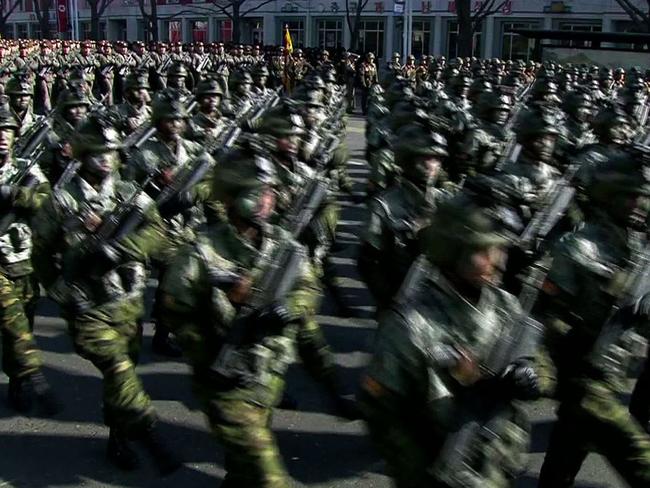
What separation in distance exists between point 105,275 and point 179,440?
1.21 metres

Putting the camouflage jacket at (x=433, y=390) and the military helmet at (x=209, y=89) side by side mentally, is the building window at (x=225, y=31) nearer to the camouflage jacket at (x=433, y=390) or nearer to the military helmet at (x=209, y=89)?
the military helmet at (x=209, y=89)

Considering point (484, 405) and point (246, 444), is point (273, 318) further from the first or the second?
point (484, 405)

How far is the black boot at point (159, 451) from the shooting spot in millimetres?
4562

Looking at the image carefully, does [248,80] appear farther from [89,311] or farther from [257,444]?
[257,444]

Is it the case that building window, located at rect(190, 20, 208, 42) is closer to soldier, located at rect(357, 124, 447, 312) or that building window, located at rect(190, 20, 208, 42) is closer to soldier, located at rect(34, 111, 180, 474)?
soldier, located at rect(357, 124, 447, 312)

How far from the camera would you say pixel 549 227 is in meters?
4.99

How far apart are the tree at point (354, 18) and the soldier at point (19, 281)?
3619 cm

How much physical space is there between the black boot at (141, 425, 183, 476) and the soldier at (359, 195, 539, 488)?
80.0 inches

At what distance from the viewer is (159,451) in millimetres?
4594

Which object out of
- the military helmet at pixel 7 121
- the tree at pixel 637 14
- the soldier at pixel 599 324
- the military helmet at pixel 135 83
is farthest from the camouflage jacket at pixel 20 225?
the tree at pixel 637 14

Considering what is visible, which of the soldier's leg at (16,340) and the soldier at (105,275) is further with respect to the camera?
the soldier's leg at (16,340)

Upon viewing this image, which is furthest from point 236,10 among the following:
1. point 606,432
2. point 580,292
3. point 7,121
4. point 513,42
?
point 606,432

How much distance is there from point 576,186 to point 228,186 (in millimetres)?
2800

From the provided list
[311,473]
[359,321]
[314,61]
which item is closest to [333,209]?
[359,321]
